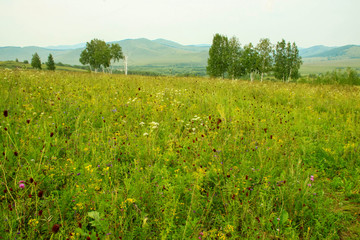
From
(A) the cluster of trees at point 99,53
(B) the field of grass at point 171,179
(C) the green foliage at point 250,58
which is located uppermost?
(A) the cluster of trees at point 99,53

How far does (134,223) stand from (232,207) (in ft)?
3.87

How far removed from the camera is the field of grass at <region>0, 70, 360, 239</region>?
78.9 inches

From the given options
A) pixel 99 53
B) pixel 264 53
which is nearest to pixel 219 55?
pixel 264 53

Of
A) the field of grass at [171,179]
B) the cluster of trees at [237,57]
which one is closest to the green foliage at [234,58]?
the cluster of trees at [237,57]

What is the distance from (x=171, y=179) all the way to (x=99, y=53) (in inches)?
2892

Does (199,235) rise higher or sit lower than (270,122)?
lower

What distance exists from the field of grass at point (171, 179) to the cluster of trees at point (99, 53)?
6911cm

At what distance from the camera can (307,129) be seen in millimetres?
4816

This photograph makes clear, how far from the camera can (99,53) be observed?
66.4 meters

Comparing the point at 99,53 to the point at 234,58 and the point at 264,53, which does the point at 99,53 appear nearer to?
the point at 234,58

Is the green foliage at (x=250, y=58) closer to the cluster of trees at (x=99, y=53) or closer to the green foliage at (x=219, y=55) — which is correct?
the green foliage at (x=219, y=55)

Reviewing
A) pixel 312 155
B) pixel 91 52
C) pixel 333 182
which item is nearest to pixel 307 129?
pixel 312 155

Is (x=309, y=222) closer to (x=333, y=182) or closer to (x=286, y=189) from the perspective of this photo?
(x=286, y=189)

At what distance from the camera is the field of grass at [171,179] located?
2.00 metres
